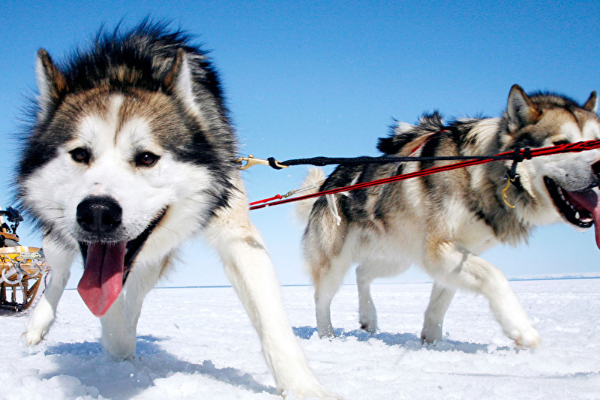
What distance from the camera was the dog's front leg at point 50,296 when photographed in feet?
8.41

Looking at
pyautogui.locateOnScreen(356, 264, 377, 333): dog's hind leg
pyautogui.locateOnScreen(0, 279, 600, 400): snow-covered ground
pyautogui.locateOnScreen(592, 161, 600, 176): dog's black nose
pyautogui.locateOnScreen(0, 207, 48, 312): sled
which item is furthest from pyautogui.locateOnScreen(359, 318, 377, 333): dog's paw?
pyautogui.locateOnScreen(0, 207, 48, 312): sled

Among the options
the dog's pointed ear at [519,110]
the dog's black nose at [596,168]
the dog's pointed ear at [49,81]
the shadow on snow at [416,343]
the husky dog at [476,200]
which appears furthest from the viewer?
the shadow on snow at [416,343]

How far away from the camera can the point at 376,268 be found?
4.50 metres

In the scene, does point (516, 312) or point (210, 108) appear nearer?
point (210, 108)

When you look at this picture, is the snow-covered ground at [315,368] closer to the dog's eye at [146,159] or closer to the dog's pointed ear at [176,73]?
the dog's eye at [146,159]

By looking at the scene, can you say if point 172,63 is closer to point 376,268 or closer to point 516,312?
point 516,312

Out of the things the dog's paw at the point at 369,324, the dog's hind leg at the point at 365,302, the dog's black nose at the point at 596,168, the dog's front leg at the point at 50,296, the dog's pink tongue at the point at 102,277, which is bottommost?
the dog's paw at the point at 369,324

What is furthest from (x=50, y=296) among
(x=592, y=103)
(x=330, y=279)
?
(x=592, y=103)

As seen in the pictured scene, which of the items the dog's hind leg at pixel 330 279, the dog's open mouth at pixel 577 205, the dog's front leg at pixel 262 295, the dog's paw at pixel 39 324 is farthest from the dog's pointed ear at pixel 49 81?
the dog's hind leg at pixel 330 279

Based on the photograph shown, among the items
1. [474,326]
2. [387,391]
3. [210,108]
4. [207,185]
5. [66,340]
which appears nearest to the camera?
[387,391]

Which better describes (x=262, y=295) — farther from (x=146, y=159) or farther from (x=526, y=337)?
(x=526, y=337)

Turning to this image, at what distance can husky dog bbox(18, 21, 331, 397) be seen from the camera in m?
1.48

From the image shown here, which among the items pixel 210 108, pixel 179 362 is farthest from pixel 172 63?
pixel 179 362

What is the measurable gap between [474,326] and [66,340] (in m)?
3.41
